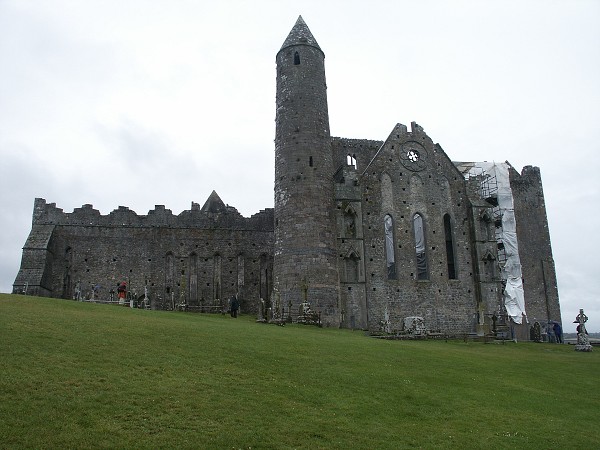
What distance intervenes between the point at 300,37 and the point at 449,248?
18.2 m

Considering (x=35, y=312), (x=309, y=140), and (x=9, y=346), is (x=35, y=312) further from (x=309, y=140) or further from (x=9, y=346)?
(x=309, y=140)

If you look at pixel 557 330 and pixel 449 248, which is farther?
pixel 557 330

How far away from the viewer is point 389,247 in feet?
132

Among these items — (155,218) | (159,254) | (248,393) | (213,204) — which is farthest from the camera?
(213,204)

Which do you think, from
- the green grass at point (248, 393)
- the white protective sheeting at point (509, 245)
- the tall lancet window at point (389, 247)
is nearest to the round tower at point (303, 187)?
the tall lancet window at point (389, 247)

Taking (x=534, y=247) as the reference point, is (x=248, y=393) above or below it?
below

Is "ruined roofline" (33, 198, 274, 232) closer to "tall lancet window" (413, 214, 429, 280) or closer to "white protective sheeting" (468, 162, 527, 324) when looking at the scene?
"tall lancet window" (413, 214, 429, 280)

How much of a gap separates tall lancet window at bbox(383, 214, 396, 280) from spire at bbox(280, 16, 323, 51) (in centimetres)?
1287

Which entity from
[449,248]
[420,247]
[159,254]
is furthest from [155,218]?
[449,248]

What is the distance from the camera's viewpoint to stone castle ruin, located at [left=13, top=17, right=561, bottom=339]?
35656 mm

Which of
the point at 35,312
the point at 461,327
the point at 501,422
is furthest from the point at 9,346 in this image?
the point at 461,327

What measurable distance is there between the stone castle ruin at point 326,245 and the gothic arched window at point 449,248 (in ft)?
0.24

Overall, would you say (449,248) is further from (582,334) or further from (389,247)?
(582,334)

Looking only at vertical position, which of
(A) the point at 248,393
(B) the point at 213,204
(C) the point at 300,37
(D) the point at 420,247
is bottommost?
(A) the point at 248,393
